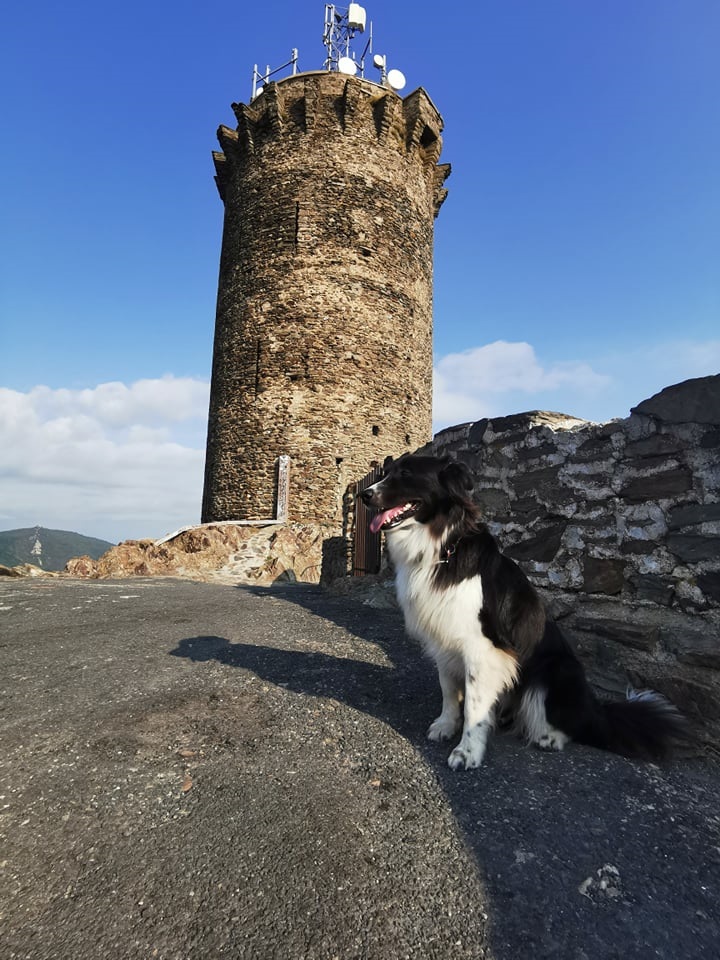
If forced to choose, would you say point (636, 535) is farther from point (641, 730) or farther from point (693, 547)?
point (641, 730)

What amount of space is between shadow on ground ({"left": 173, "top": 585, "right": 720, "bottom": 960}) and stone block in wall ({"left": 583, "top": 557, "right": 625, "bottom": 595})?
105cm

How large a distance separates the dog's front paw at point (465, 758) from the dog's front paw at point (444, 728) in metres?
0.22

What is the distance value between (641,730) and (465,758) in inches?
35.8

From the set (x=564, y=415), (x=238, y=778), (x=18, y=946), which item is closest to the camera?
(x=18, y=946)

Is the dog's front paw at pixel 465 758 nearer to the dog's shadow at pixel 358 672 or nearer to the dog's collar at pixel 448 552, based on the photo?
the dog's shadow at pixel 358 672

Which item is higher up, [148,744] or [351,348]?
[351,348]

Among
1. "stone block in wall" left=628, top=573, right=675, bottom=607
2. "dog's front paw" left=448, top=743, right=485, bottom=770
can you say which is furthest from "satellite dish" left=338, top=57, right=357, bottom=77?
"dog's front paw" left=448, top=743, right=485, bottom=770

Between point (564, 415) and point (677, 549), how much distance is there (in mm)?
1469

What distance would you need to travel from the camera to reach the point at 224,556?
536 inches

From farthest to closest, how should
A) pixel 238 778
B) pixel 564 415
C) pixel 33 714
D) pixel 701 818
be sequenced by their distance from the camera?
1. pixel 564 415
2. pixel 33 714
3. pixel 238 778
4. pixel 701 818

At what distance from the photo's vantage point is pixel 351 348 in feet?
53.2

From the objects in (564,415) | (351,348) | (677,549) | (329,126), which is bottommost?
(677,549)

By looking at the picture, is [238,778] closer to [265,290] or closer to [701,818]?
[701,818]

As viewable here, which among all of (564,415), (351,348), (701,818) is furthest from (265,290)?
(701,818)
